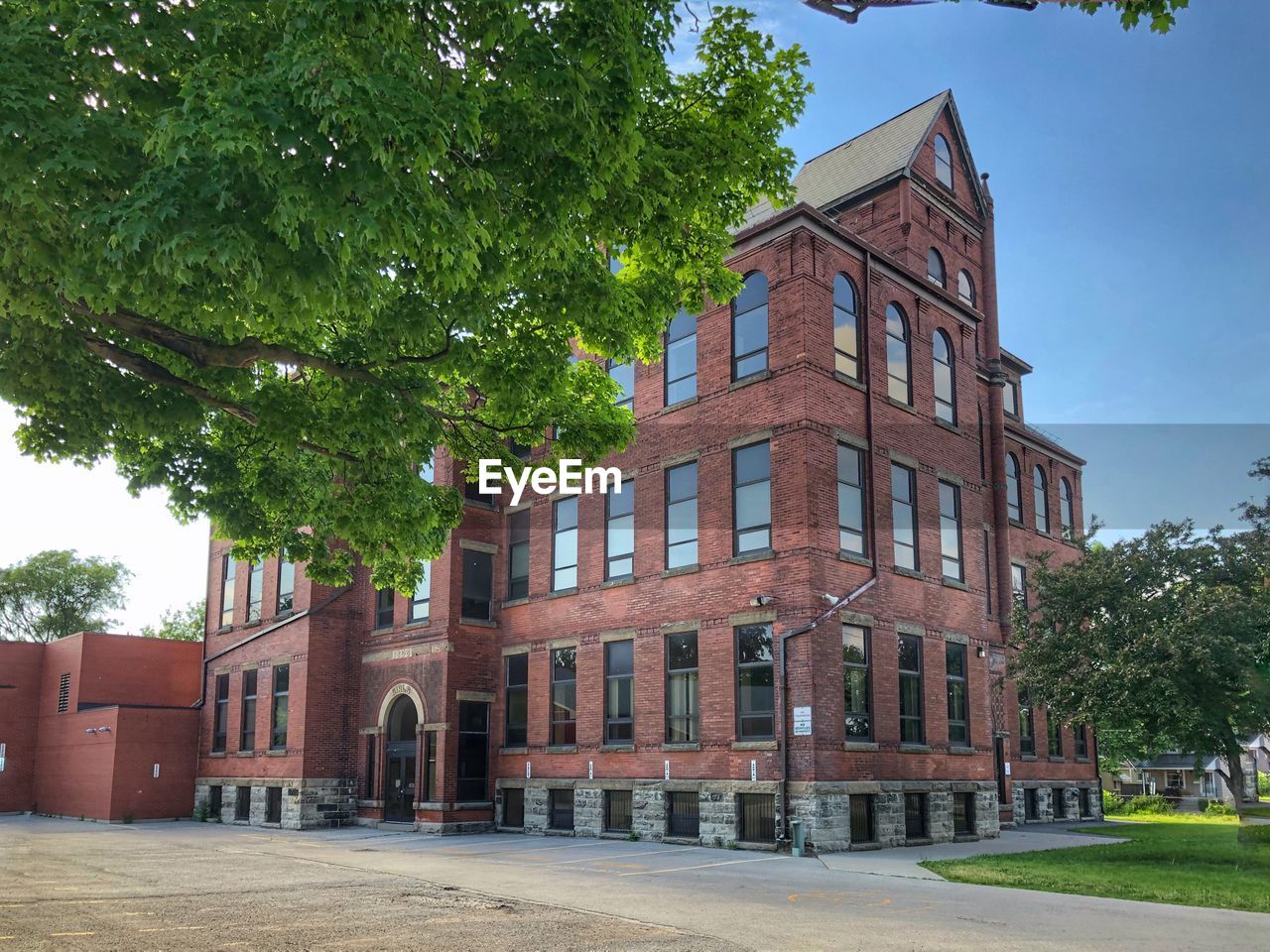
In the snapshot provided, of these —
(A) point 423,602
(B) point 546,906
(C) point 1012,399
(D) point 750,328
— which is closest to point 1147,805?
(C) point 1012,399

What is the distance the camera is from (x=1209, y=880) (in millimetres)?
16125

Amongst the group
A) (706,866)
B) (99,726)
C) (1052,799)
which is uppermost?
(99,726)

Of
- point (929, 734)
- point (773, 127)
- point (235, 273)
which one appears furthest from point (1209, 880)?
point (235, 273)

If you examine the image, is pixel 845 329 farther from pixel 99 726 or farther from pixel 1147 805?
pixel 1147 805

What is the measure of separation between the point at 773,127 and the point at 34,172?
25.0 ft

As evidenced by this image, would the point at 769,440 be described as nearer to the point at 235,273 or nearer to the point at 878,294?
the point at 878,294

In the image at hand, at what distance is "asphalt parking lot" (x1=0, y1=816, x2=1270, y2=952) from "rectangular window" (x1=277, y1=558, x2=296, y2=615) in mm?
13894

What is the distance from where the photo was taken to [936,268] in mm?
30594

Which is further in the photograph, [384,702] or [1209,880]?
[384,702]

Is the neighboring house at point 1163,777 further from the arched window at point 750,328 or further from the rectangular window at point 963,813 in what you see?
the arched window at point 750,328

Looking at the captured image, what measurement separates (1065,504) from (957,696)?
1590cm

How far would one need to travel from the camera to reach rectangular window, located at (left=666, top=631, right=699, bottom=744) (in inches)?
933

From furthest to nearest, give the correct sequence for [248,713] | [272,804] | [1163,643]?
1. [248,713]
2. [272,804]
3. [1163,643]

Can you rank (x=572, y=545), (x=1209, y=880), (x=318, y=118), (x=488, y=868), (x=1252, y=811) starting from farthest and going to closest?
(x=572, y=545) < (x=1252, y=811) < (x=488, y=868) < (x=1209, y=880) < (x=318, y=118)
